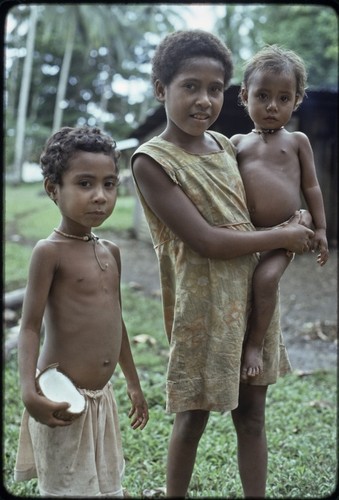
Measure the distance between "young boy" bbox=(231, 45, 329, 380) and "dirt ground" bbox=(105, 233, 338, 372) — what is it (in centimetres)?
323

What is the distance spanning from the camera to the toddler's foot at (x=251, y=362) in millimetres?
1860

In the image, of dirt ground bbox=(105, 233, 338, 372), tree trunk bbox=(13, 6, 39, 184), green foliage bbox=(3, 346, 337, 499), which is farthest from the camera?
tree trunk bbox=(13, 6, 39, 184)

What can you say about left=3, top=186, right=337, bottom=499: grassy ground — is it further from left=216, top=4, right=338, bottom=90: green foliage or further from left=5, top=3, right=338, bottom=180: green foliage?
left=5, top=3, right=338, bottom=180: green foliage

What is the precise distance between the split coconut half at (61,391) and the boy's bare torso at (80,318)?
5 centimetres

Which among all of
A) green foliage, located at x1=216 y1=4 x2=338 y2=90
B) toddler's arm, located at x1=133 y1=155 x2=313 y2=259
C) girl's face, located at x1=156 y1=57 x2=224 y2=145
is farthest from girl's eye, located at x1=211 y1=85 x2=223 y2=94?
green foliage, located at x1=216 y1=4 x2=338 y2=90

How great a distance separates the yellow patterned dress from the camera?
72.1 inches

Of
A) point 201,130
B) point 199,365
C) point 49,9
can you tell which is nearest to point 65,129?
point 201,130

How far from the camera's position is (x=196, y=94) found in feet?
5.97

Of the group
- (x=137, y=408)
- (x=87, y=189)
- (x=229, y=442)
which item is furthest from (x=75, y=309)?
(x=229, y=442)

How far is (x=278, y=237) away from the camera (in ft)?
5.97

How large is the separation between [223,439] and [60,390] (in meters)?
1.81

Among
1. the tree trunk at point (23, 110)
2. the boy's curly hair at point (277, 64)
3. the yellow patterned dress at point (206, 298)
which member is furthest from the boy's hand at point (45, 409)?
the tree trunk at point (23, 110)

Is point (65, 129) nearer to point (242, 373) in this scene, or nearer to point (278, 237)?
point (278, 237)

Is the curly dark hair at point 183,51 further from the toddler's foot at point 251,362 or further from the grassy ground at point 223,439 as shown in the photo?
the grassy ground at point 223,439
